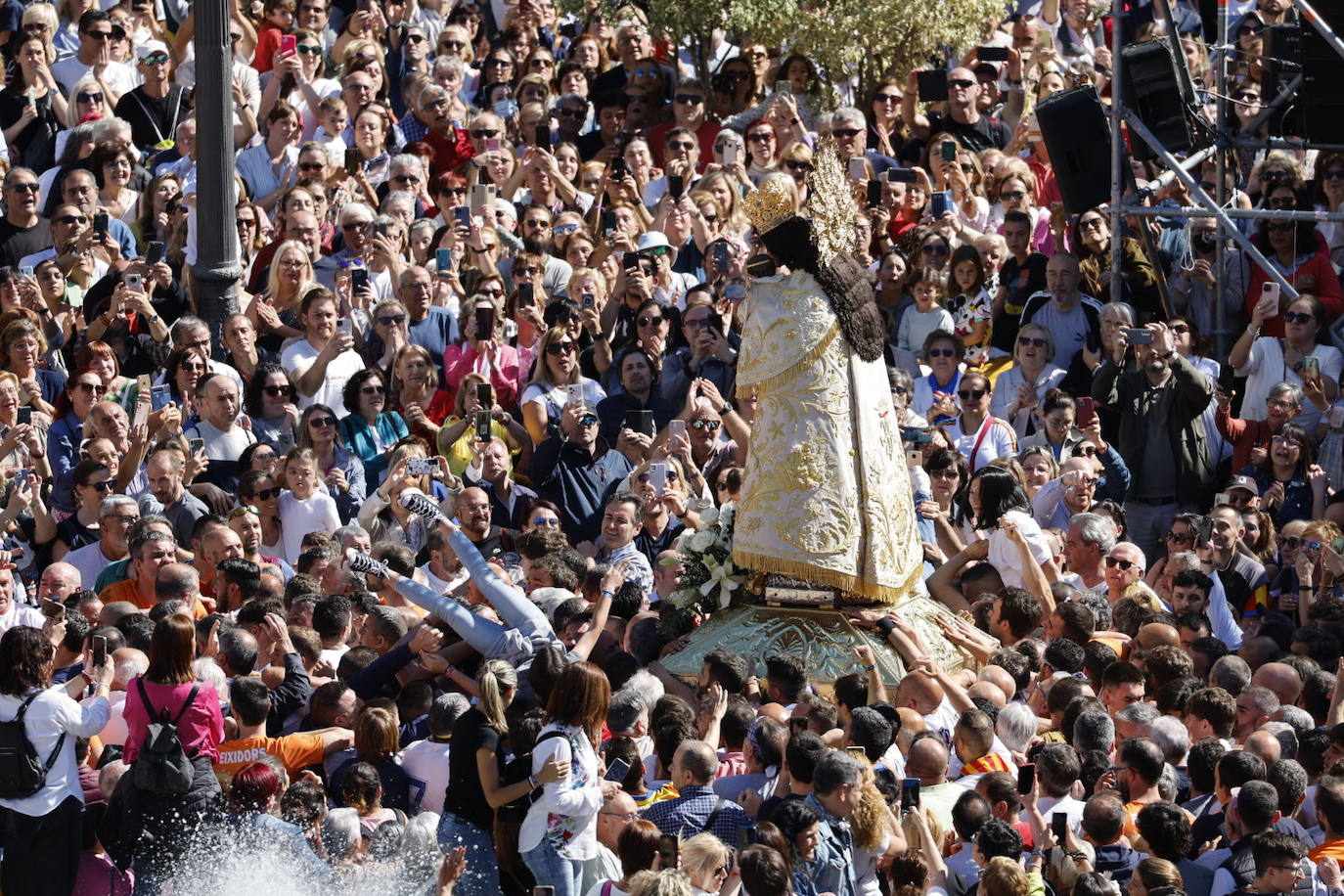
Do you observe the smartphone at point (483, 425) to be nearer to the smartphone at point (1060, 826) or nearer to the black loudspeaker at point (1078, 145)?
the black loudspeaker at point (1078, 145)

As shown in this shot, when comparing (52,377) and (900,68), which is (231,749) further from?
(900,68)

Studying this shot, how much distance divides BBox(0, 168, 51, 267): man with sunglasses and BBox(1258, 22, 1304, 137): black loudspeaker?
7.49 metres

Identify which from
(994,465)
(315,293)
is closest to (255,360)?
(315,293)

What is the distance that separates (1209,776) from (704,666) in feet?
6.68

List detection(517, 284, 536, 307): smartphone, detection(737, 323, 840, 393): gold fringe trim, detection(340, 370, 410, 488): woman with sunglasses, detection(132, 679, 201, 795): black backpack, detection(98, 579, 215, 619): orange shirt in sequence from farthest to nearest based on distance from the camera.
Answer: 1. detection(517, 284, 536, 307): smartphone
2. detection(340, 370, 410, 488): woman with sunglasses
3. detection(98, 579, 215, 619): orange shirt
4. detection(737, 323, 840, 393): gold fringe trim
5. detection(132, 679, 201, 795): black backpack

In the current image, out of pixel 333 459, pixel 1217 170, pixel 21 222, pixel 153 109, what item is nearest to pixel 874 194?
pixel 1217 170

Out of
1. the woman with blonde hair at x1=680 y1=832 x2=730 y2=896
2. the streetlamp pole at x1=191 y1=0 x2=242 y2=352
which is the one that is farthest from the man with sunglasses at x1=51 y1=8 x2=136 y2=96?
the woman with blonde hair at x1=680 y1=832 x2=730 y2=896

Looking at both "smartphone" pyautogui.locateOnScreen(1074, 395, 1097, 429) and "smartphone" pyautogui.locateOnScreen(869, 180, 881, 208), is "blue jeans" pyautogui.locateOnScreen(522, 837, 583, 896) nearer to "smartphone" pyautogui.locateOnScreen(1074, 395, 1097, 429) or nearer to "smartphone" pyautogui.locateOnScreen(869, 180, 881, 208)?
"smartphone" pyautogui.locateOnScreen(1074, 395, 1097, 429)

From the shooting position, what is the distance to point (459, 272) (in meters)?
16.0

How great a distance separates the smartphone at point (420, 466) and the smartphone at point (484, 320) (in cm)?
160

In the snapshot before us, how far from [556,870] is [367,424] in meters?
5.58

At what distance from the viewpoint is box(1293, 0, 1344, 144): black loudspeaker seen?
15.4m

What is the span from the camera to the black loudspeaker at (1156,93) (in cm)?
1585

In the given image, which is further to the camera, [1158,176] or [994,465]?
[1158,176]
